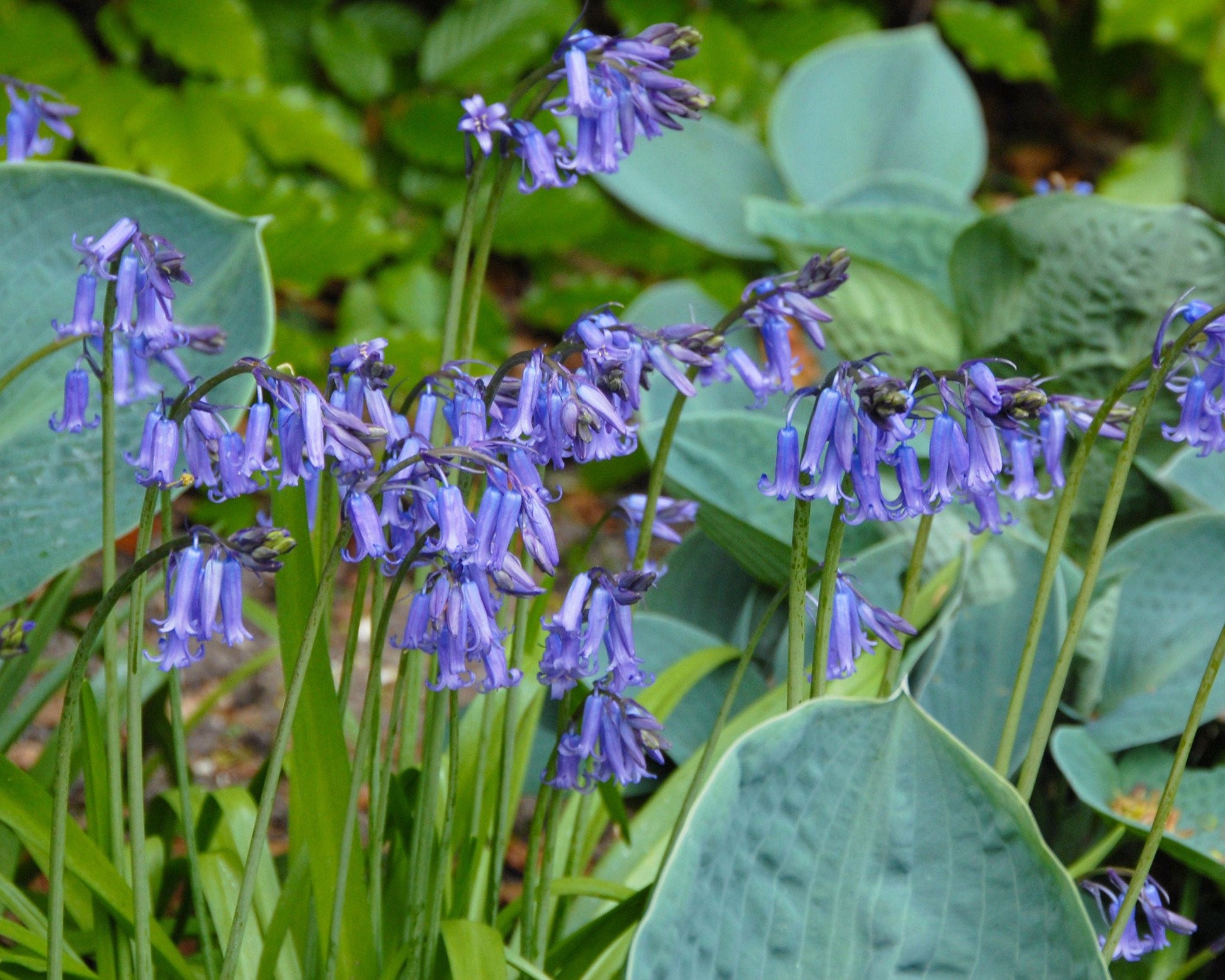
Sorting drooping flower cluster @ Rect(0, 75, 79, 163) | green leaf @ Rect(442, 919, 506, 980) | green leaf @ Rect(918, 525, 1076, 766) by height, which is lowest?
green leaf @ Rect(442, 919, 506, 980)

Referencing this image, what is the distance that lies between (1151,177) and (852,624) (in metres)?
4.38

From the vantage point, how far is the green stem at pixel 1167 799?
1261 millimetres

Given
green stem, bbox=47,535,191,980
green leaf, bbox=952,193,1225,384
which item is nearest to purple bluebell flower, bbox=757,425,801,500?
green stem, bbox=47,535,191,980

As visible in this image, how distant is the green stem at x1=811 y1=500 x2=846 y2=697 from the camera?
126 centimetres

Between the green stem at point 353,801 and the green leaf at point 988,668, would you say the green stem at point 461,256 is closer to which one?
the green stem at point 353,801

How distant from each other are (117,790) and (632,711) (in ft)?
2.05

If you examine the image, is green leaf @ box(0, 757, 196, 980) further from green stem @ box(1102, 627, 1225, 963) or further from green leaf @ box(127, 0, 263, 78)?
green leaf @ box(127, 0, 263, 78)

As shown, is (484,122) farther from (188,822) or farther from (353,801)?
(188,822)

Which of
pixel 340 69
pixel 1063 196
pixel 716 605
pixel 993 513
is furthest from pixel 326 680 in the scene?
pixel 340 69

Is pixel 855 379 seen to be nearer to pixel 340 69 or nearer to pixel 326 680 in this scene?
pixel 326 680

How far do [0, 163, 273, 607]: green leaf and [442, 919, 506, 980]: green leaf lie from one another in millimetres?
862

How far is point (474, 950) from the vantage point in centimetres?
134

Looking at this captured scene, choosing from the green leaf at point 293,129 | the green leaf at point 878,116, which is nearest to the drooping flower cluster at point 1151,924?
the green leaf at point 878,116

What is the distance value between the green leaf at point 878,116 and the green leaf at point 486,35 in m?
1.00
